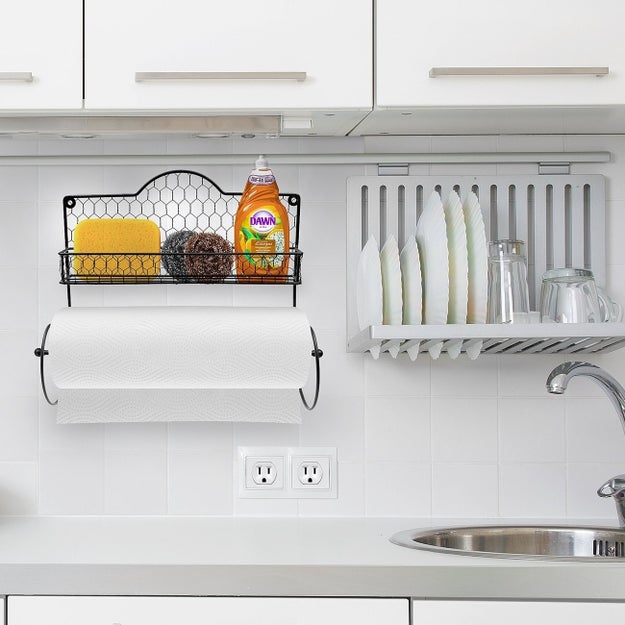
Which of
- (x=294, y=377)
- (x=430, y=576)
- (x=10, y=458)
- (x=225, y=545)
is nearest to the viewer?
(x=430, y=576)

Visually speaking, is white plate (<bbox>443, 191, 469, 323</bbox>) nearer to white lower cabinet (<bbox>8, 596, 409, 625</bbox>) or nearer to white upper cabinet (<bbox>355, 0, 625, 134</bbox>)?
white upper cabinet (<bbox>355, 0, 625, 134</bbox>)

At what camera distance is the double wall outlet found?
1.94 metres

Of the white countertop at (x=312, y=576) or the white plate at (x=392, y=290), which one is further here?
the white plate at (x=392, y=290)

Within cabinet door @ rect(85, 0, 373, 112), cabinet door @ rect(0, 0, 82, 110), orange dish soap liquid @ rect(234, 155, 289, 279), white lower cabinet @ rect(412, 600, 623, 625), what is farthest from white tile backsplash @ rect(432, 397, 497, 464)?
cabinet door @ rect(0, 0, 82, 110)

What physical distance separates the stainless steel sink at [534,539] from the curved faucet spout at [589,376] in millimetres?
218

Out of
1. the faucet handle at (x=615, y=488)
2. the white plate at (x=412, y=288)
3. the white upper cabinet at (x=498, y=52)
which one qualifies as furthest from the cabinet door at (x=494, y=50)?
the faucet handle at (x=615, y=488)

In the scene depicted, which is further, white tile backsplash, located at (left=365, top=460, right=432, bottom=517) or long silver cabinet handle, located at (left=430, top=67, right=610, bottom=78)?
white tile backsplash, located at (left=365, top=460, right=432, bottom=517)

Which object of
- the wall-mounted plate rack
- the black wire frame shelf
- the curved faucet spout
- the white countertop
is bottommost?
the white countertop

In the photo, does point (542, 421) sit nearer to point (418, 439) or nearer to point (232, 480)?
point (418, 439)

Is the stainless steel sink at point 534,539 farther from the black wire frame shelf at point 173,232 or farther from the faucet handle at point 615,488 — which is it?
the black wire frame shelf at point 173,232

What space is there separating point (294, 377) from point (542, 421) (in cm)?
54

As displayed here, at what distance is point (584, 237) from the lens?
1.99 m

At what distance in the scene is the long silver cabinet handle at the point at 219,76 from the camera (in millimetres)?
1637

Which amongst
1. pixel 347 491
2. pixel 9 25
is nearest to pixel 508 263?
pixel 347 491
